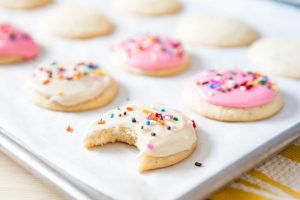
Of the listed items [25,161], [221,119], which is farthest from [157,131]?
[25,161]

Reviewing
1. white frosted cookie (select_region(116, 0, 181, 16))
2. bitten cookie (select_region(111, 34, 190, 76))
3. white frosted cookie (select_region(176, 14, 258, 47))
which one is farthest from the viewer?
white frosted cookie (select_region(116, 0, 181, 16))


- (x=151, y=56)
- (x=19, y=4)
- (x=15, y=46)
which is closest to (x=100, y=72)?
(x=151, y=56)

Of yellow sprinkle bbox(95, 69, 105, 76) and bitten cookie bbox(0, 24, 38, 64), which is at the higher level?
yellow sprinkle bbox(95, 69, 105, 76)

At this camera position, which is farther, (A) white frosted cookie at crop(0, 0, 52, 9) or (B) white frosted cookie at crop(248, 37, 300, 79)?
(A) white frosted cookie at crop(0, 0, 52, 9)

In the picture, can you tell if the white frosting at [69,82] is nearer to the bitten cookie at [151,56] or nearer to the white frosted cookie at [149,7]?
Answer: the bitten cookie at [151,56]

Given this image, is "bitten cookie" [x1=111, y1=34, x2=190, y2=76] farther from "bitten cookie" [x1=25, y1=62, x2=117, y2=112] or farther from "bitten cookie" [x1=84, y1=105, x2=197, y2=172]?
"bitten cookie" [x1=84, y1=105, x2=197, y2=172]

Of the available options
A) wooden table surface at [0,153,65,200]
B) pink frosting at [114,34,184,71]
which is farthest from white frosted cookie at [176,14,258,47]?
wooden table surface at [0,153,65,200]

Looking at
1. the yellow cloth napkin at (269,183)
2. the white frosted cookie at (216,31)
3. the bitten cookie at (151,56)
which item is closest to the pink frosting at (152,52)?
the bitten cookie at (151,56)
